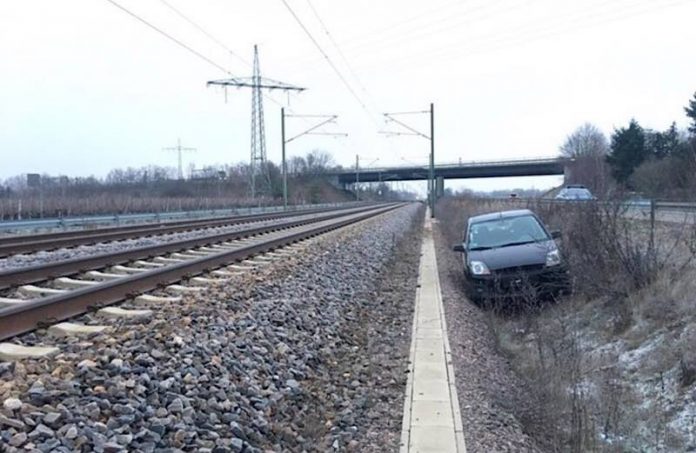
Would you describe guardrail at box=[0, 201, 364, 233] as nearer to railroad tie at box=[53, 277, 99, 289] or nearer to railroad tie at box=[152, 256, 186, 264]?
railroad tie at box=[152, 256, 186, 264]

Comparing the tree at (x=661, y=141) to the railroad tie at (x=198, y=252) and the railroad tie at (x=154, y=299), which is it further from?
the railroad tie at (x=154, y=299)

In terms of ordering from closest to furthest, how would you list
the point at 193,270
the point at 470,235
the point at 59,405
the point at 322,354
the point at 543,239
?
the point at 59,405 → the point at 322,354 → the point at 193,270 → the point at 543,239 → the point at 470,235

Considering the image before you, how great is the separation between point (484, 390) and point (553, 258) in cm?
547

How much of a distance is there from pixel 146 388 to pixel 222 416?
0.62 m

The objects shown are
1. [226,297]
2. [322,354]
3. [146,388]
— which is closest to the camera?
[146,388]

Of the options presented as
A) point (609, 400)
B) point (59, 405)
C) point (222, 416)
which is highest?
point (59, 405)

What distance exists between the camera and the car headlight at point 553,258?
10984 mm

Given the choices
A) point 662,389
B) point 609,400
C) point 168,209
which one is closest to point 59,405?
point 609,400

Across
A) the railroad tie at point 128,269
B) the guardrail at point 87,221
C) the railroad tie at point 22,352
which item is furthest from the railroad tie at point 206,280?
the guardrail at point 87,221

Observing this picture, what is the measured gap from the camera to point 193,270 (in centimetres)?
1033

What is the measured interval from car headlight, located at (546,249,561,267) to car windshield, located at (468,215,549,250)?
608 mm

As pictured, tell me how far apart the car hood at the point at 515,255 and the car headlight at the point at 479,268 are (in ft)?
0.25

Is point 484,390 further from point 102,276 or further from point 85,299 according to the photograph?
point 102,276

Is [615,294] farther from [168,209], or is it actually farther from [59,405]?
[168,209]
